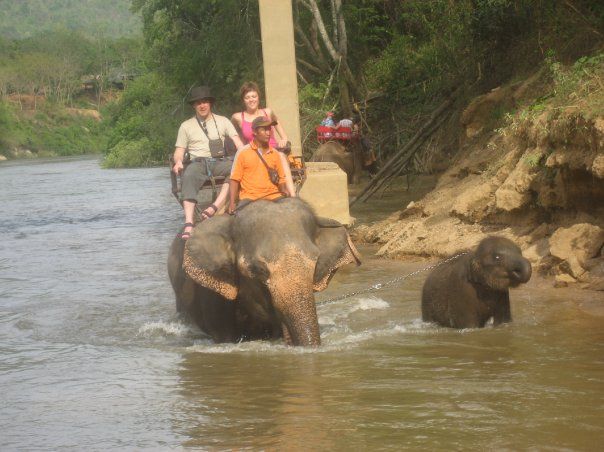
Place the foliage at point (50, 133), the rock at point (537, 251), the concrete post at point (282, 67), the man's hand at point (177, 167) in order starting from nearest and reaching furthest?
the man's hand at point (177, 167), the rock at point (537, 251), the concrete post at point (282, 67), the foliage at point (50, 133)

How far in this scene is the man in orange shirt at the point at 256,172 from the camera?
367 inches

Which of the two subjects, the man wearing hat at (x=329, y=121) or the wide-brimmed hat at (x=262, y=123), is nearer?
the wide-brimmed hat at (x=262, y=123)

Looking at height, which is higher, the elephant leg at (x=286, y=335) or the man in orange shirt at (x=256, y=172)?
the man in orange shirt at (x=256, y=172)

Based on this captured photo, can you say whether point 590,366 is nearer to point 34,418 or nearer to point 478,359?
point 478,359

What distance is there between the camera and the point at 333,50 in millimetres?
26500

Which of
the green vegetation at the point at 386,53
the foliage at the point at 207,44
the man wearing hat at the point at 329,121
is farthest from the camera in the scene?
the foliage at the point at 207,44

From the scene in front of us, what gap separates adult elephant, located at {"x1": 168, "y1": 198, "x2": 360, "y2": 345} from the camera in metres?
8.20

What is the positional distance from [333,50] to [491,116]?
10.4 meters

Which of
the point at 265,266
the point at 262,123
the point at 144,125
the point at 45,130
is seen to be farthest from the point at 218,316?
the point at 45,130

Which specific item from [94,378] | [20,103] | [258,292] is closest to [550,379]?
[258,292]

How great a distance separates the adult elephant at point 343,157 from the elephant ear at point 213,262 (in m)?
14.3

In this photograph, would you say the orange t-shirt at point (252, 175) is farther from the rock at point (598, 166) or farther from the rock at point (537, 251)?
the rock at point (537, 251)

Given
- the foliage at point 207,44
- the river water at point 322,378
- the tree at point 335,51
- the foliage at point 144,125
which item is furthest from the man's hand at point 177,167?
the foliage at point 144,125

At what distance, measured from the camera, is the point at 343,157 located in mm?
23594
